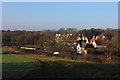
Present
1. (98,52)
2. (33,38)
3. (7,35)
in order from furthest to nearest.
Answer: (33,38) → (7,35) → (98,52)

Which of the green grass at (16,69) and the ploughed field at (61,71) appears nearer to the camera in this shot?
the ploughed field at (61,71)

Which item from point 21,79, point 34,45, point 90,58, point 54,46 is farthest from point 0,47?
point 21,79

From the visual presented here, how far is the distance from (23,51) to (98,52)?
1254 cm

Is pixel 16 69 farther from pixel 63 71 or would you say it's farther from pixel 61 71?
pixel 63 71

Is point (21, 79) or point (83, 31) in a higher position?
point (83, 31)

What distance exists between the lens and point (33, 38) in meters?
34.8

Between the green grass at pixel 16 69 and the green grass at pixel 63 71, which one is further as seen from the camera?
the green grass at pixel 16 69

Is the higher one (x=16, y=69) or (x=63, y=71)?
(x=63, y=71)

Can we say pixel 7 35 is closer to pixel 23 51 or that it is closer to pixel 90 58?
pixel 23 51

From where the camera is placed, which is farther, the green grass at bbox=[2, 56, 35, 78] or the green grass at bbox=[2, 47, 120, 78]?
A: the green grass at bbox=[2, 56, 35, 78]

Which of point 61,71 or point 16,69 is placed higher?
point 61,71

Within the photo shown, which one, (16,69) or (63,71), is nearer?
(63,71)

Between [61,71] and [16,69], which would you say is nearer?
[61,71]

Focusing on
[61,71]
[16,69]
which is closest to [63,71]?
[61,71]
